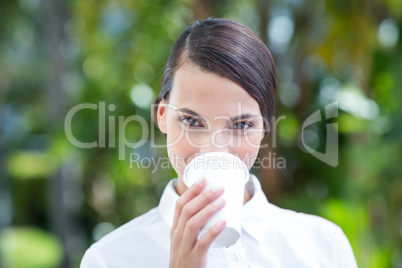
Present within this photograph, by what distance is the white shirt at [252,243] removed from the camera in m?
0.95

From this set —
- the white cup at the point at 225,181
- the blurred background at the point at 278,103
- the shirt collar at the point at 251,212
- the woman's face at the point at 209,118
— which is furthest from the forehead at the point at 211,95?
the blurred background at the point at 278,103

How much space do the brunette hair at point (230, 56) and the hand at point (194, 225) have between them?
22cm

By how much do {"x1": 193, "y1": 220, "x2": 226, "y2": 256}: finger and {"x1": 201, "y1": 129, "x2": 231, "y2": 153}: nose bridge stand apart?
185 mm

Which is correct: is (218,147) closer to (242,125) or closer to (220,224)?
(242,125)

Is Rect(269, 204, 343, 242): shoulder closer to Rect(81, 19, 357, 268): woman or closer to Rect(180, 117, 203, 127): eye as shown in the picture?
Rect(81, 19, 357, 268): woman

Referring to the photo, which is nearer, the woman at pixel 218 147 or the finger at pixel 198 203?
the finger at pixel 198 203

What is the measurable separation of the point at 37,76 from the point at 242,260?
4.79 metres

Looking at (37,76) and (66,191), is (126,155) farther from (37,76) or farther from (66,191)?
(37,76)

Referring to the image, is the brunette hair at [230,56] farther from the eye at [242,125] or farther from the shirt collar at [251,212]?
the shirt collar at [251,212]

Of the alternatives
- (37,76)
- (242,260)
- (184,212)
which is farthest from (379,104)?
(37,76)

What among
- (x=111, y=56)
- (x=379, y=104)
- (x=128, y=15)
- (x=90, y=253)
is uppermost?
(x=128, y=15)

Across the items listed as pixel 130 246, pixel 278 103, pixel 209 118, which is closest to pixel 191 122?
pixel 209 118

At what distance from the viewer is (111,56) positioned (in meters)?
3.20

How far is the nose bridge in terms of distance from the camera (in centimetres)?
89
